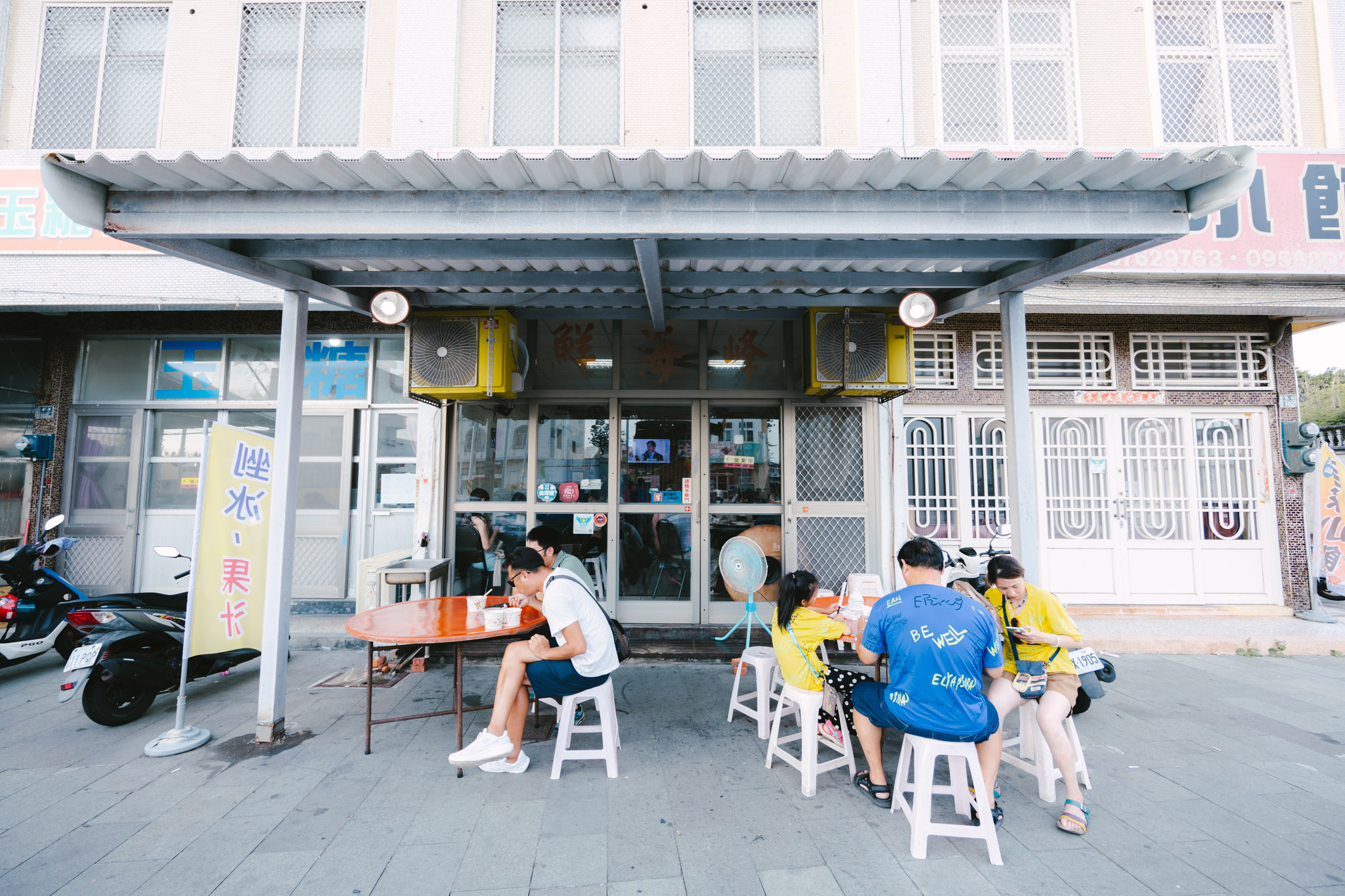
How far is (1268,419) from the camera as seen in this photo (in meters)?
6.88

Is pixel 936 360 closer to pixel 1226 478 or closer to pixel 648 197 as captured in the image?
pixel 1226 478

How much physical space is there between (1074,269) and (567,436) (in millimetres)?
4796

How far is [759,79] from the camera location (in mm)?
6562

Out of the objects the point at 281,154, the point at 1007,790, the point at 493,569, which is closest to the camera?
the point at 281,154

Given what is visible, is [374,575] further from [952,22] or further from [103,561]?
[952,22]

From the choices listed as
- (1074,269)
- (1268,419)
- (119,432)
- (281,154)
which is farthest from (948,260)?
(119,432)

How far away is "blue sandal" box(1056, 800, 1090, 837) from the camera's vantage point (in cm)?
289

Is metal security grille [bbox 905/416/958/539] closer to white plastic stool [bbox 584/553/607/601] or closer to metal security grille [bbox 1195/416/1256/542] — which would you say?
metal security grille [bbox 1195/416/1256/542]

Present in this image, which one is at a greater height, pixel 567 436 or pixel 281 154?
pixel 281 154

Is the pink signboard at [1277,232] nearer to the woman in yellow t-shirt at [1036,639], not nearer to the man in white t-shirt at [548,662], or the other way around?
the woman in yellow t-shirt at [1036,639]

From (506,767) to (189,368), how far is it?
6.85 metres

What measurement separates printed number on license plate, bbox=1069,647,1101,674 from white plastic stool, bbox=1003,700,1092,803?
0.30m

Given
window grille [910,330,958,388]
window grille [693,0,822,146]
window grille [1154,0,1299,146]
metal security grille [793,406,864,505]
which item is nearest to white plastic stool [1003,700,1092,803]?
metal security grille [793,406,864,505]

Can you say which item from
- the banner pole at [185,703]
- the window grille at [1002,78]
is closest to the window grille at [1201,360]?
the window grille at [1002,78]
